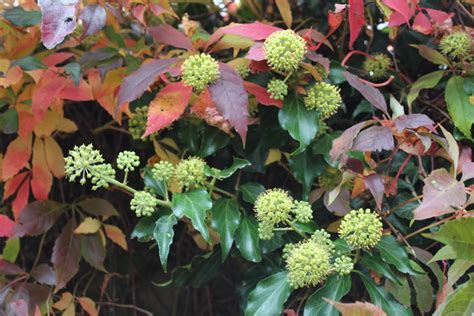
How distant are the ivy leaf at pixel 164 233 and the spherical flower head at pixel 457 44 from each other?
55cm

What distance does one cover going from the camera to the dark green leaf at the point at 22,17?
3.42ft

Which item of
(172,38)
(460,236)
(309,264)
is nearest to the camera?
(460,236)

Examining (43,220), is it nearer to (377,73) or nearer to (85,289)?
(85,289)

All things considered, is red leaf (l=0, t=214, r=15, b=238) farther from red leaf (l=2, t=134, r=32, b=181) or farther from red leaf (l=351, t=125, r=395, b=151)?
red leaf (l=351, t=125, r=395, b=151)

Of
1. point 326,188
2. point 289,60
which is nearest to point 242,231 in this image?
point 326,188

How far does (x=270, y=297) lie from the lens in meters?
0.85

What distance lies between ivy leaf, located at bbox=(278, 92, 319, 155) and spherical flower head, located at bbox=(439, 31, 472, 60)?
0.92ft

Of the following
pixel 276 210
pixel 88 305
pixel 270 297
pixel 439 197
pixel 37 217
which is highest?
pixel 439 197

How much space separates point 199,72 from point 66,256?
434 mm

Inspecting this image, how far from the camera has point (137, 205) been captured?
0.83 metres

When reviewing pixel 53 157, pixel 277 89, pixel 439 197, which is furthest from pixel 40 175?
pixel 439 197

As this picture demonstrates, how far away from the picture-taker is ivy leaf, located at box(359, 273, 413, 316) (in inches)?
33.2

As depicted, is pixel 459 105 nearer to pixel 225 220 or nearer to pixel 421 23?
pixel 421 23

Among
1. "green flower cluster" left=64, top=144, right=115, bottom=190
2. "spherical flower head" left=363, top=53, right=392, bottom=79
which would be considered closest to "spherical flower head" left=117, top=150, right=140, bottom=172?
"green flower cluster" left=64, top=144, right=115, bottom=190
